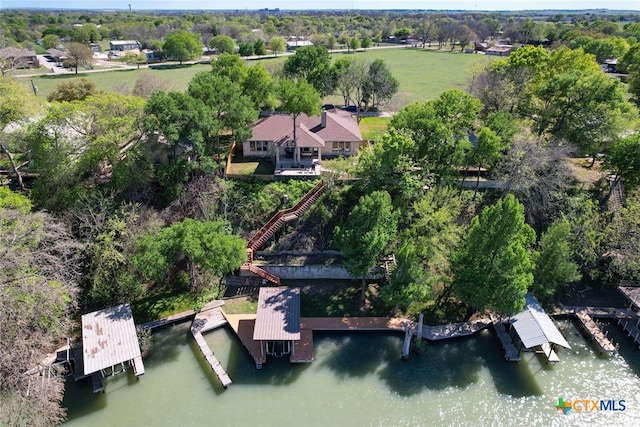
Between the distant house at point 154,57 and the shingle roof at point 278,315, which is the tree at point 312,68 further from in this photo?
the distant house at point 154,57

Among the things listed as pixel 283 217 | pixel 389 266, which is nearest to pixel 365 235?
pixel 389 266

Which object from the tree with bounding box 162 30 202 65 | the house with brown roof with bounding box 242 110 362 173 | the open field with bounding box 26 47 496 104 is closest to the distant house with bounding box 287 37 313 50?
the open field with bounding box 26 47 496 104

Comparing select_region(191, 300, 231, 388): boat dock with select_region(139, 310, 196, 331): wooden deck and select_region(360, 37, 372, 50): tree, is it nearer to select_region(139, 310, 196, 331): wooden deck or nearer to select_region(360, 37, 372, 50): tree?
select_region(139, 310, 196, 331): wooden deck

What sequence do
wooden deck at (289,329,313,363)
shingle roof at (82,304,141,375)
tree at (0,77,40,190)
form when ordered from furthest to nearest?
tree at (0,77,40,190)
wooden deck at (289,329,313,363)
shingle roof at (82,304,141,375)

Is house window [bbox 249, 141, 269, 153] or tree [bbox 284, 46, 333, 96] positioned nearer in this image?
house window [bbox 249, 141, 269, 153]

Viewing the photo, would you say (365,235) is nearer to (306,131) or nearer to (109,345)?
(109,345)

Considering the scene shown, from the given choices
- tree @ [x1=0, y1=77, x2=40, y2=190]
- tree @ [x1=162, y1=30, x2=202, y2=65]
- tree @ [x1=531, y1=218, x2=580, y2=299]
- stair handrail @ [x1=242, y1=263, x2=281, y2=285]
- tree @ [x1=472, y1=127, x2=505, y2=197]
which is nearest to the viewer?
tree @ [x1=531, y1=218, x2=580, y2=299]

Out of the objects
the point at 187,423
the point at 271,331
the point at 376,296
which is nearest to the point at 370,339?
the point at 376,296

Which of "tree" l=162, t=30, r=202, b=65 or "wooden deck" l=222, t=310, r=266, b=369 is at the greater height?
"tree" l=162, t=30, r=202, b=65
